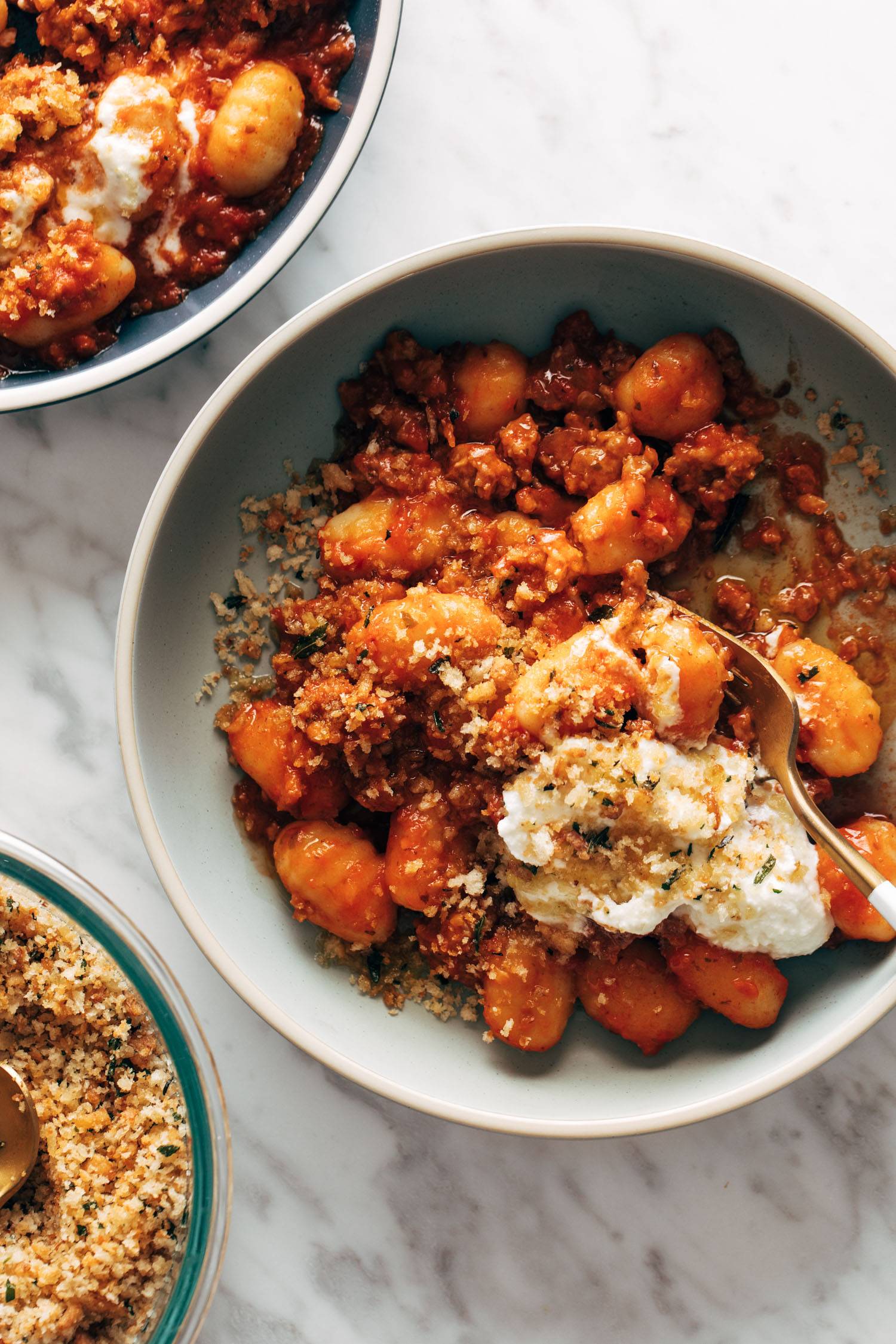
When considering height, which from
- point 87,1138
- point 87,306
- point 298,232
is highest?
point 298,232

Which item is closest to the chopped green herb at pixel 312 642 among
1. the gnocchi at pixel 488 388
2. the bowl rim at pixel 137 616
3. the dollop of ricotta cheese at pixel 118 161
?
the bowl rim at pixel 137 616

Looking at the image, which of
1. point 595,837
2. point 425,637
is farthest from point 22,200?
point 595,837

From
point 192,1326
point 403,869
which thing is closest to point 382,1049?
point 403,869

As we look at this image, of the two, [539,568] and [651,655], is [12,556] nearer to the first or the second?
[539,568]

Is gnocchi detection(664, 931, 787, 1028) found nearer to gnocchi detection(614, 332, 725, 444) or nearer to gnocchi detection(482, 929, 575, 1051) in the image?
gnocchi detection(482, 929, 575, 1051)

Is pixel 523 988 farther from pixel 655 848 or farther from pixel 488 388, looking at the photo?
pixel 488 388

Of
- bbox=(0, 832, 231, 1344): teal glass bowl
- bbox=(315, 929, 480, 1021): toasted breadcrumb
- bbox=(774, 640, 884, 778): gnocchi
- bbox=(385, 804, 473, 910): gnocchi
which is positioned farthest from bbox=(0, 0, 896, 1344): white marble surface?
bbox=(774, 640, 884, 778): gnocchi

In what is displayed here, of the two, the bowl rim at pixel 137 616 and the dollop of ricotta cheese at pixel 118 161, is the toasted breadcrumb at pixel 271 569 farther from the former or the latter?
the dollop of ricotta cheese at pixel 118 161
